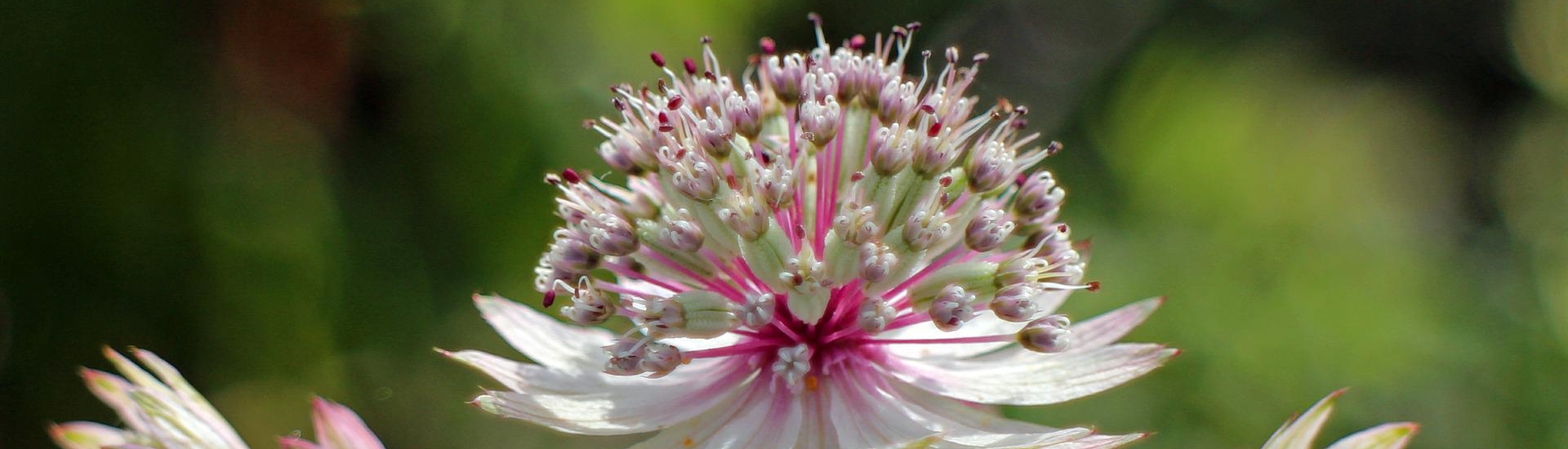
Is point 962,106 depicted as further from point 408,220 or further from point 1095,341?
point 408,220

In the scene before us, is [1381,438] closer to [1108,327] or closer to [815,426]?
[1108,327]

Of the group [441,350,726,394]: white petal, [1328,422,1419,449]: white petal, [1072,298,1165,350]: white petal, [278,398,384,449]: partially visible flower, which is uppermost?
[441,350,726,394]: white petal

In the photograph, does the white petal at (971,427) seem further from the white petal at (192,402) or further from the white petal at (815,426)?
the white petal at (192,402)

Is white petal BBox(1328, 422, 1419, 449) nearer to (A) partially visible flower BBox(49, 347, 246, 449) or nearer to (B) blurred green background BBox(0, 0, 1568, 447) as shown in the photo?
(A) partially visible flower BBox(49, 347, 246, 449)

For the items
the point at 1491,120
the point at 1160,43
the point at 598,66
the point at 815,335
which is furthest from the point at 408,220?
the point at 1491,120

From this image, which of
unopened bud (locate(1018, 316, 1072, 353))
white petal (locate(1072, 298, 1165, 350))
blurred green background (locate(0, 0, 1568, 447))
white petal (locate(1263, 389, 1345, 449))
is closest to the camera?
white petal (locate(1263, 389, 1345, 449))

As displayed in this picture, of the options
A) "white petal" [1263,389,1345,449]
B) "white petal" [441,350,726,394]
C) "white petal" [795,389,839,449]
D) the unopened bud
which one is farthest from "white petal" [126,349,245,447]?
"white petal" [1263,389,1345,449]

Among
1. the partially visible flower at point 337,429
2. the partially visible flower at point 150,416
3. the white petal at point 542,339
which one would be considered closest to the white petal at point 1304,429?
the white petal at point 542,339

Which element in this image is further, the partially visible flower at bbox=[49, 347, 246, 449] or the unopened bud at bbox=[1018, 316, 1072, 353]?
the unopened bud at bbox=[1018, 316, 1072, 353]
